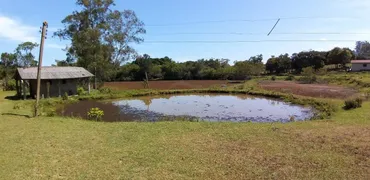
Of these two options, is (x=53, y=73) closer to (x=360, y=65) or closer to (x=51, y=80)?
(x=51, y=80)

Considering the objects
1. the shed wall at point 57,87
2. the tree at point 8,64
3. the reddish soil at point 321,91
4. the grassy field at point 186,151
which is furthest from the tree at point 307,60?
the tree at point 8,64

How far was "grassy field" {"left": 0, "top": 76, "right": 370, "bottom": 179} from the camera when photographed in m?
7.16

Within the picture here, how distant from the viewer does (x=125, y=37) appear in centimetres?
4131

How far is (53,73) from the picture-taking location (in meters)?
28.9

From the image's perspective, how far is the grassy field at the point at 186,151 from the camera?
7.16 m

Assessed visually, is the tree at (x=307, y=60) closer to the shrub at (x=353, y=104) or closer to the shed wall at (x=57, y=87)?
the shrub at (x=353, y=104)

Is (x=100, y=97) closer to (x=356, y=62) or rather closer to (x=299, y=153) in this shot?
(x=299, y=153)

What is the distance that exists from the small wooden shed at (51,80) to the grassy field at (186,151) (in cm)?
1578

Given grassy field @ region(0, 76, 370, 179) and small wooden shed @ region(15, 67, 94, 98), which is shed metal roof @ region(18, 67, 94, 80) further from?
grassy field @ region(0, 76, 370, 179)

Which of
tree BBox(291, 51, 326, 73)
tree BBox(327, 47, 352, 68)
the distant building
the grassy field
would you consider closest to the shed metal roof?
the grassy field

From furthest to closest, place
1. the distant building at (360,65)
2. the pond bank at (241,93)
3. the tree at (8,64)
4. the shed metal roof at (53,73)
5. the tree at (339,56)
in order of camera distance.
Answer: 1. the tree at (339,56)
2. the distant building at (360,65)
3. the tree at (8,64)
4. the shed metal roof at (53,73)
5. the pond bank at (241,93)

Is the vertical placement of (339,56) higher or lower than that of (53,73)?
higher

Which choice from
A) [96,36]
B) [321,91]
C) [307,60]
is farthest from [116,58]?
[307,60]

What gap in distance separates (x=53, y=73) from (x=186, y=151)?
24.2m
